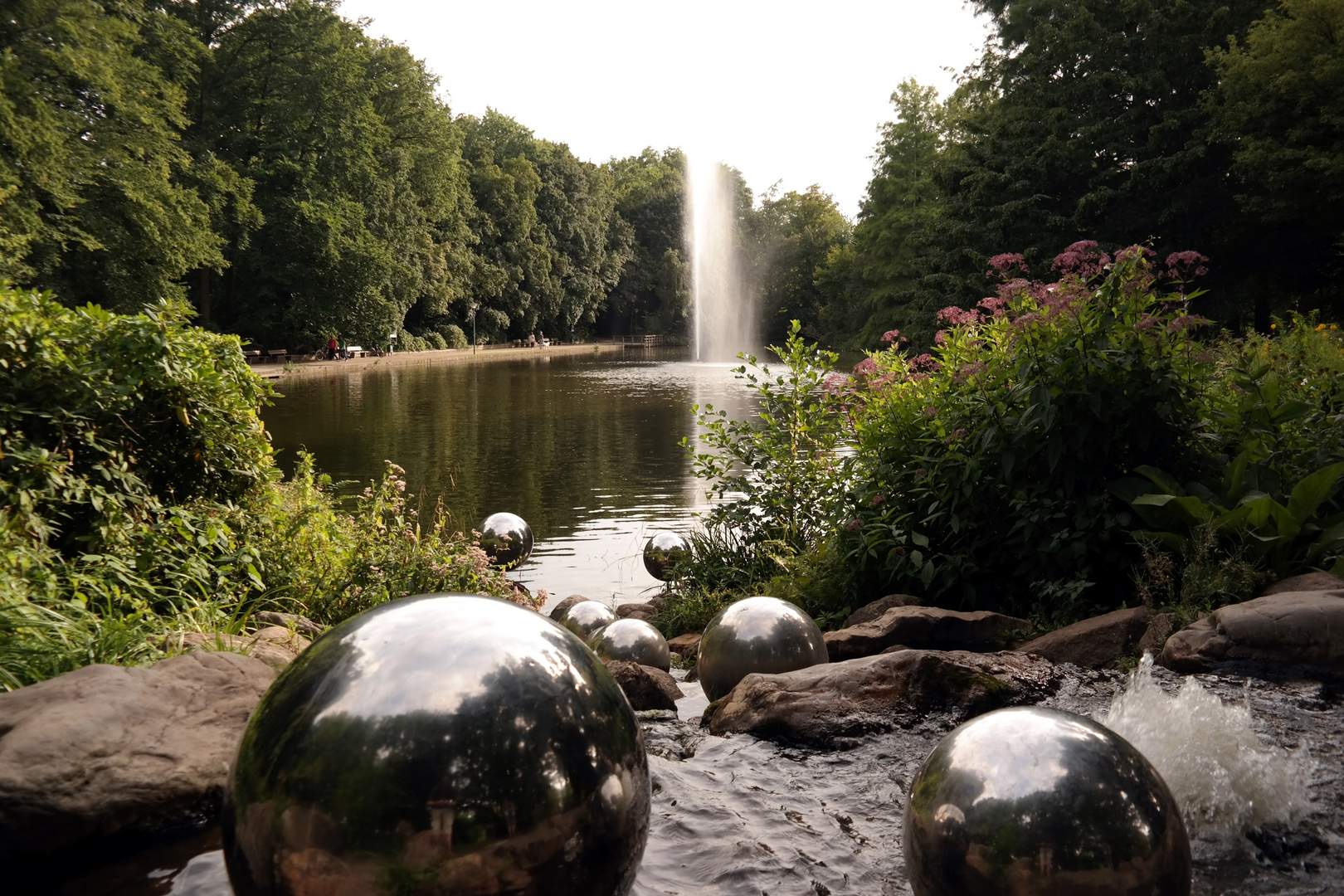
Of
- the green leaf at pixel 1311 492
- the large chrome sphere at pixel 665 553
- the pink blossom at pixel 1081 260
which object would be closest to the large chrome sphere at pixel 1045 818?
the green leaf at pixel 1311 492

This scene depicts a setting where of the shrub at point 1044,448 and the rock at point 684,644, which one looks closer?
the shrub at point 1044,448

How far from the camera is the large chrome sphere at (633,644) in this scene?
7.07 meters

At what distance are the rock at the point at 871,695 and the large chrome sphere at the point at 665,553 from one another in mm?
5181

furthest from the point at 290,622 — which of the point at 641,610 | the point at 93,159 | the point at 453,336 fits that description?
the point at 453,336

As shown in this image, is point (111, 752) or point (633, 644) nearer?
point (111, 752)

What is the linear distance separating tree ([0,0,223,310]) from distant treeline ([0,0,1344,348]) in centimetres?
10

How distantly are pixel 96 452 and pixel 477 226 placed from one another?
74500 mm

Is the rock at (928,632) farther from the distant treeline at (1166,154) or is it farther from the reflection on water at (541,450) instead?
the distant treeline at (1166,154)

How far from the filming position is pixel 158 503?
759 cm

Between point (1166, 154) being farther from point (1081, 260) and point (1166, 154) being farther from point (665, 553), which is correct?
point (665, 553)

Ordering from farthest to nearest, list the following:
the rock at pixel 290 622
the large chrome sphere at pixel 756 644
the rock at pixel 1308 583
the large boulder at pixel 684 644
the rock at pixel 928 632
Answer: the large boulder at pixel 684 644
the rock at pixel 928 632
the rock at pixel 290 622
the large chrome sphere at pixel 756 644
the rock at pixel 1308 583

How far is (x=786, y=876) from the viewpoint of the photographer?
382 cm

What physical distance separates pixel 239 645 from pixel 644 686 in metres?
2.51

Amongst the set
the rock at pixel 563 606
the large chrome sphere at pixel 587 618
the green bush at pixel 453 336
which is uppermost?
the green bush at pixel 453 336
